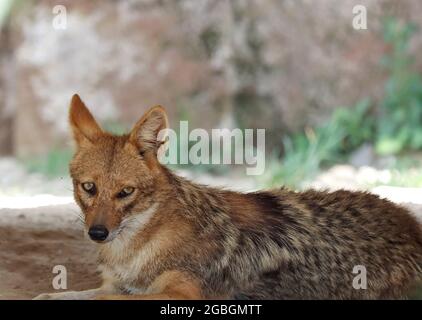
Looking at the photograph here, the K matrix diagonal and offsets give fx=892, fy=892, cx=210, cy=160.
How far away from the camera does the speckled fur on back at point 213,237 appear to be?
577 cm

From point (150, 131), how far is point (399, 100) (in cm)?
742

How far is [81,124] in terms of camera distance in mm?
6094

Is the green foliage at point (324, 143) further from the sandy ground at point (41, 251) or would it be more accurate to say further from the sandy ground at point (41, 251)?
the sandy ground at point (41, 251)

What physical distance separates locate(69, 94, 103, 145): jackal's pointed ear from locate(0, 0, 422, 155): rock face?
268 inches

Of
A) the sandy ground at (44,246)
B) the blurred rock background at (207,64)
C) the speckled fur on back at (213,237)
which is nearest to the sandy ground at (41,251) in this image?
the sandy ground at (44,246)

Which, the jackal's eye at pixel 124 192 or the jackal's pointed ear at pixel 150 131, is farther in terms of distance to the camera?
the jackal's pointed ear at pixel 150 131

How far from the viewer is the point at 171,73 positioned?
13.1 m

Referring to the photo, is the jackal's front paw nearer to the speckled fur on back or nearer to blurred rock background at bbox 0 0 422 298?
the speckled fur on back

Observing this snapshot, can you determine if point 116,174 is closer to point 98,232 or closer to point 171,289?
point 98,232

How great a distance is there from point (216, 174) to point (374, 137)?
232cm

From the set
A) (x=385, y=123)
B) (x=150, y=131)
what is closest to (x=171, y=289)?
(x=150, y=131)

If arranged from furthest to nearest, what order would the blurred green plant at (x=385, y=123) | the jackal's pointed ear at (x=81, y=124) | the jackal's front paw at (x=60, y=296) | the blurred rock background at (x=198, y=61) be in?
1. the blurred rock background at (x=198, y=61)
2. the blurred green plant at (x=385, y=123)
3. the jackal's pointed ear at (x=81, y=124)
4. the jackal's front paw at (x=60, y=296)
